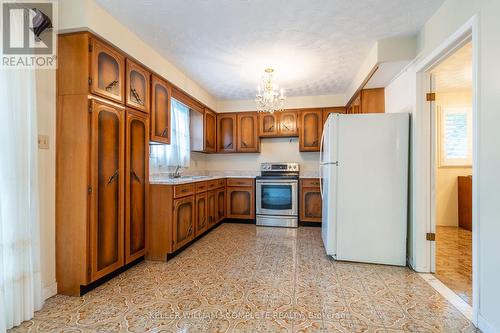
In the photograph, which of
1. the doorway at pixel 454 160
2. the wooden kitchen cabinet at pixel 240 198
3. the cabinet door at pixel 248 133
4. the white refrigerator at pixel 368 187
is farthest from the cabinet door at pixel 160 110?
the doorway at pixel 454 160

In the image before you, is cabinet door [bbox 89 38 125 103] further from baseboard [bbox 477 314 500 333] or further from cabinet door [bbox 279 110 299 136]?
baseboard [bbox 477 314 500 333]

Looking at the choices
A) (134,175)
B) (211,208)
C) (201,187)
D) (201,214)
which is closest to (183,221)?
(201,214)

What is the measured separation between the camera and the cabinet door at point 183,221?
2.90m

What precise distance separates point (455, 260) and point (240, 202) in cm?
326

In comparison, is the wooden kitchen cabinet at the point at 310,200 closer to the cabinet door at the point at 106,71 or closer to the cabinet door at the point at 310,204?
the cabinet door at the point at 310,204

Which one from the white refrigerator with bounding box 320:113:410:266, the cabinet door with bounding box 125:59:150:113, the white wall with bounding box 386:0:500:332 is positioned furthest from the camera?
the white refrigerator with bounding box 320:113:410:266

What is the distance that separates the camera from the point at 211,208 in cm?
406

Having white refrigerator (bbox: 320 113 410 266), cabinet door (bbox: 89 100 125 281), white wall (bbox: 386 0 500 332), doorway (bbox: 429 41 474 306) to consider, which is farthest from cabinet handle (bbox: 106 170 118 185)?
doorway (bbox: 429 41 474 306)

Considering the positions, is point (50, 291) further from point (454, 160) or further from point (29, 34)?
point (454, 160)

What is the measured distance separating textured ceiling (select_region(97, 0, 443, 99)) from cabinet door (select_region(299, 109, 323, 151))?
121 cm

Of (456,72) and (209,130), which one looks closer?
(456,72)

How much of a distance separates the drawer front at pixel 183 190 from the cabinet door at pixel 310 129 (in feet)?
8.00

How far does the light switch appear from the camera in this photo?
6.35 feet

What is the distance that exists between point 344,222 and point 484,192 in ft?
4.44
